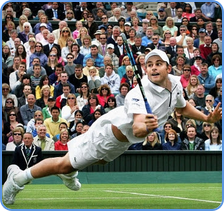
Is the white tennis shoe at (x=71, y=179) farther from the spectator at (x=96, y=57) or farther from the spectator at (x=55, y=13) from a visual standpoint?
the spectator at (x=55, y=13)

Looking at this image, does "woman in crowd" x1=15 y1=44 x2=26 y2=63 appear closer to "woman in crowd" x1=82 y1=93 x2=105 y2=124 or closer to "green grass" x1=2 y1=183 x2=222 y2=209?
"woman in crowd" x1=82 y1=93 x2=105 y2=124

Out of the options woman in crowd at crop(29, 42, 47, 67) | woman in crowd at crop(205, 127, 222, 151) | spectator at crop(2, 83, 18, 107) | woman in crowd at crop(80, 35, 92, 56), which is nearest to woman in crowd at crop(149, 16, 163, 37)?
woman in crowd at crop(80, 35, 92, 56)

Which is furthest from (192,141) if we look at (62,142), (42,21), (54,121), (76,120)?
(42,21)

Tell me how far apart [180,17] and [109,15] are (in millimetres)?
2253

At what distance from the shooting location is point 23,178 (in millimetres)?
9555

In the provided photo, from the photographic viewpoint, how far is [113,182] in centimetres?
1510

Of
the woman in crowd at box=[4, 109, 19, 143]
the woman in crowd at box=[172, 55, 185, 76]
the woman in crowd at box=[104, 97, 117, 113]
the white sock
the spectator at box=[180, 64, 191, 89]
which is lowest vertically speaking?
the woman in crowd at box=[4, 109, 19, 143]

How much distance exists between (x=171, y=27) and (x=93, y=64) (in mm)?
3405

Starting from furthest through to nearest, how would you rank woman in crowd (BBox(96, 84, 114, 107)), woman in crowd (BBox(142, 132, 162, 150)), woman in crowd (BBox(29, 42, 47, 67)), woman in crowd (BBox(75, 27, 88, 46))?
woman in crowd (BBox(75, 27, 88, 46))
woman in crowd (BBox(29, 42, 47, 67))
woman in crowd (BBox(96, 84, 114, 107))
woman in crowd (BBox(142, 132, 162, 150))

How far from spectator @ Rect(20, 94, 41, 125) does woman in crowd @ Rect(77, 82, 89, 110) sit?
1087mm

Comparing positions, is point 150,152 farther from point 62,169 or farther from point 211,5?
point 211,5

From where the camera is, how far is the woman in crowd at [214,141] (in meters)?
16.4

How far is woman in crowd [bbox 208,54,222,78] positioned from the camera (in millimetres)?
19781

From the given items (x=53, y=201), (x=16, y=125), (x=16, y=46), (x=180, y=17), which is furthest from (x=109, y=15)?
(x=53, y=201)
